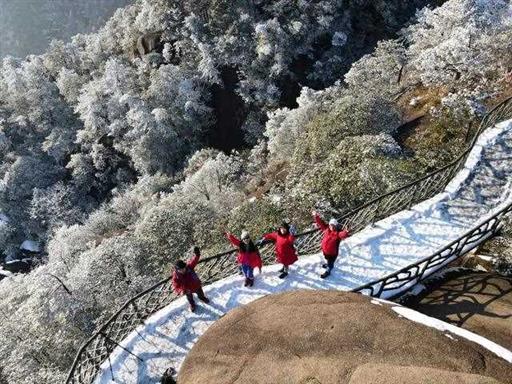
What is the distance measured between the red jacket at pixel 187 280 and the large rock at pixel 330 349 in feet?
7.58

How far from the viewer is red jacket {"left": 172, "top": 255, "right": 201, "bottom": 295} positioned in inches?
434

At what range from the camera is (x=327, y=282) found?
11719 millimetres

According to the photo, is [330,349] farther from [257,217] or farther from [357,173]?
[257,217]

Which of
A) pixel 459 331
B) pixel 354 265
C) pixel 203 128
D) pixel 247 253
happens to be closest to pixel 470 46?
pixel 354 265

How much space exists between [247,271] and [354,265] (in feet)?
8.04

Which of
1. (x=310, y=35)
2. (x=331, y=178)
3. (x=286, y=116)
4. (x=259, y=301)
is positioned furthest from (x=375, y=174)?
(x=310, y=35)

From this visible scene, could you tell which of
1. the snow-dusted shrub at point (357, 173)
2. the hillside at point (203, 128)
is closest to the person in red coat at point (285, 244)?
the snow-dusted shrub at point (357, 173)

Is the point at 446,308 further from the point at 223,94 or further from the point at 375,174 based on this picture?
the point at 223,94

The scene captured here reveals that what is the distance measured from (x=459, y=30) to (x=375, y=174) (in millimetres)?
14230

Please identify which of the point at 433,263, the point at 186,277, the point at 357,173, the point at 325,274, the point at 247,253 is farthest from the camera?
the point at 357,173

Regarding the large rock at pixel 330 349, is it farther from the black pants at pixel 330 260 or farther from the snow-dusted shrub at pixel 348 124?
the snow-dusted shrub at pixel 348 124

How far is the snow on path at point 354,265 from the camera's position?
1092cm

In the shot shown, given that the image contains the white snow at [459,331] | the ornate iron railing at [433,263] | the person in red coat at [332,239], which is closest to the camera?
the white snow at [459,331]

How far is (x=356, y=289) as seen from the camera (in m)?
10.1
